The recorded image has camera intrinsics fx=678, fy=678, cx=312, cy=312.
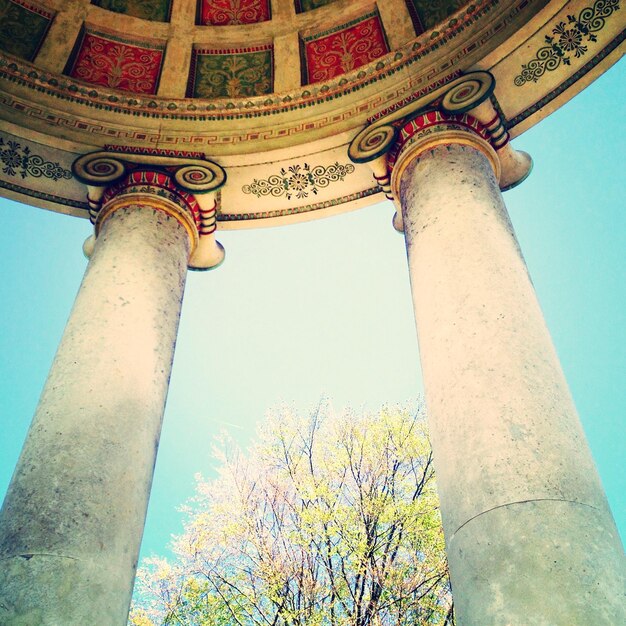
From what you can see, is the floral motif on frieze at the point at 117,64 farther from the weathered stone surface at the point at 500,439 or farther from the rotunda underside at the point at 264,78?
the weathered stone surface at the point at 500,439

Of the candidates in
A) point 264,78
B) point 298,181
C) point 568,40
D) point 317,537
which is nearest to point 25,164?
point 264,78

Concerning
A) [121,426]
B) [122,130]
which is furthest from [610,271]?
[121,426]

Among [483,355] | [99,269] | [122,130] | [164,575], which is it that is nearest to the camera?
[483,355]

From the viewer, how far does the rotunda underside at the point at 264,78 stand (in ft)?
48.0

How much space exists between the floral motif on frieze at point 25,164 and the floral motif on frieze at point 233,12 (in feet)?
20.0

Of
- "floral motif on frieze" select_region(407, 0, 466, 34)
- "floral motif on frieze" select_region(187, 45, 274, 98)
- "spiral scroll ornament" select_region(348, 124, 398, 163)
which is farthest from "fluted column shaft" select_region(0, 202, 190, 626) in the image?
"floral motif on frieze" select_region(407, 0, 466, 34)

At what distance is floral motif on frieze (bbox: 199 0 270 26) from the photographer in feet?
61.4

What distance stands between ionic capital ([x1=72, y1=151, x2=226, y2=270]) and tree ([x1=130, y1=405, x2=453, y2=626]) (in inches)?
375

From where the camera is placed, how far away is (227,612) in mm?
21281

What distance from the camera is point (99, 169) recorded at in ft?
50.3

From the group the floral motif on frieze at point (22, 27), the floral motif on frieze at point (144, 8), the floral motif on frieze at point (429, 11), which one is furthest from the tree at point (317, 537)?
the floral motif on frieze at point (22, 27)

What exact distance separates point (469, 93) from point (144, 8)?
31.8ft

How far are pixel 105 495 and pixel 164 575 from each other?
55.1 feet

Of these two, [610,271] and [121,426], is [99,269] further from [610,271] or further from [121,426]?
[610,271]
